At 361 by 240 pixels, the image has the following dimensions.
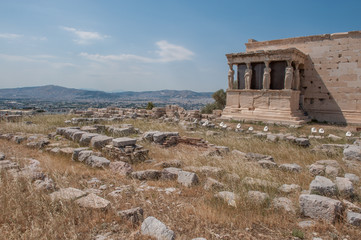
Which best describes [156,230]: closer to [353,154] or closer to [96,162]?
[96,162]

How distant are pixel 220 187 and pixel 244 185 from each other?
0.51 metres

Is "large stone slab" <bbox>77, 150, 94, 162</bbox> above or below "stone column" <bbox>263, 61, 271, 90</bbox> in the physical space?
below

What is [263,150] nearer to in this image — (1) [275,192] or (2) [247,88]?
(1) [275,192]

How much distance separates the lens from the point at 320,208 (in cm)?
403

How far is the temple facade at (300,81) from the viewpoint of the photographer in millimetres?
17562

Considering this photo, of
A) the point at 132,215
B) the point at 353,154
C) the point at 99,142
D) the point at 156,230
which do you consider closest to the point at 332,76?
the point at 353,154

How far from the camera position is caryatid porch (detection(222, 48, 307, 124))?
Result: 17.4 metres

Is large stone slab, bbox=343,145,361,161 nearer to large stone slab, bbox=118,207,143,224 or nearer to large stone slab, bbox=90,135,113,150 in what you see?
large stone slab, bbox=118,207,143,224

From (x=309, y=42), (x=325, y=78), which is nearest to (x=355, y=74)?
(x=325, y=78)

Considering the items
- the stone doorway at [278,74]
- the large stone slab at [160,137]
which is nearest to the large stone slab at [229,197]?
the large stone slab at [160,137]

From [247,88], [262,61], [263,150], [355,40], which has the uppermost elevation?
[355,40]

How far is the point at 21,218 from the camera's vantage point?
3.75 meters

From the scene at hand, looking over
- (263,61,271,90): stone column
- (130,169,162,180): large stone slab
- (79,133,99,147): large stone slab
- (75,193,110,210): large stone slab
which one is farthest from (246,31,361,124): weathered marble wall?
(75,193,110,210): large stone slab

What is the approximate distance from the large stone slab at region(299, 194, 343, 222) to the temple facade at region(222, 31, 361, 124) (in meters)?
13.4
